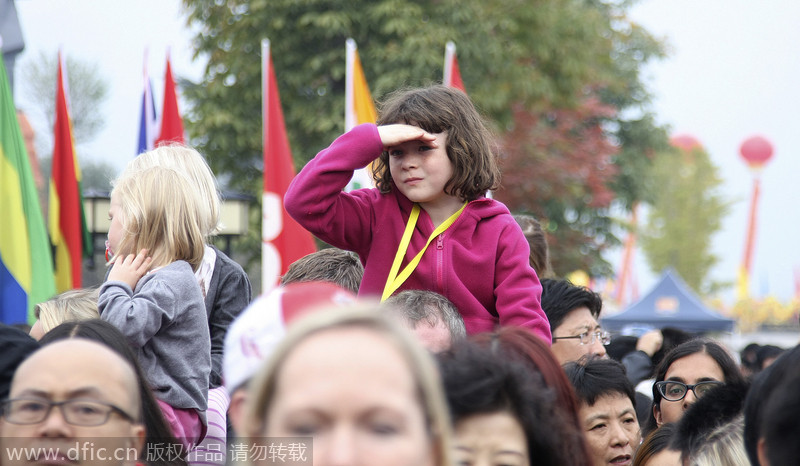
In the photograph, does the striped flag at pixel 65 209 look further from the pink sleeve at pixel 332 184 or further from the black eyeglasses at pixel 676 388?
the black eyeglasses at pixel 676 388

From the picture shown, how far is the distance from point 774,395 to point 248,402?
1157mm

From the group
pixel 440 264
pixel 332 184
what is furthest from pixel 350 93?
pixel 440 264

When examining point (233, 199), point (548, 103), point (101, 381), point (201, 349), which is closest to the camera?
point (101, 381)

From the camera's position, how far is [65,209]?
8195 mm

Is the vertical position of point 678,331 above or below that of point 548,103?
below

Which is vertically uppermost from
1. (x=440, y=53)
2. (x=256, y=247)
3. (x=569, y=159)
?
(x=440, y=53)

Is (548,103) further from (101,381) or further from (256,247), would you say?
(101,381)

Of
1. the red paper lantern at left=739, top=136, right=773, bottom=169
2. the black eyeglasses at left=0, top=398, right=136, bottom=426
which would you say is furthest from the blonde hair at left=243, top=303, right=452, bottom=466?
the red paper lantern at left=739, top=136, right=773, bottom=169

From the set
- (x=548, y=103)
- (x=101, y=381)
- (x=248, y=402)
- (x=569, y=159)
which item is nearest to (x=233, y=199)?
(x=101, y=381)

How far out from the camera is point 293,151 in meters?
17.4

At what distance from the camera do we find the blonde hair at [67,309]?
12.2 feet

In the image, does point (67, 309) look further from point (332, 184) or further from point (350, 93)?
point (350, 93)

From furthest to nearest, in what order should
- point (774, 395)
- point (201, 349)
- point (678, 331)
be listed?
point (678, 331), point (201, 349), point (774, 395)

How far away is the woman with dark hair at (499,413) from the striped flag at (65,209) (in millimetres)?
6165
